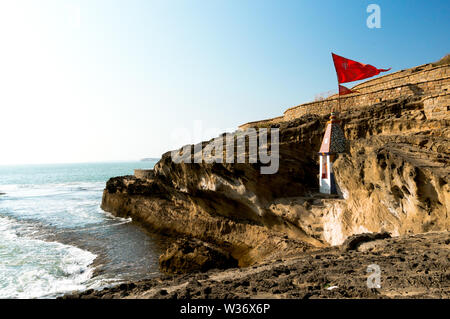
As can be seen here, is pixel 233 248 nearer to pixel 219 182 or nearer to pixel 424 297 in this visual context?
pixel 219 182

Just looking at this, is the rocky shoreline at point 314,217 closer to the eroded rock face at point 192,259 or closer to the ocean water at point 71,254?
the eroded rock face at point 192,259

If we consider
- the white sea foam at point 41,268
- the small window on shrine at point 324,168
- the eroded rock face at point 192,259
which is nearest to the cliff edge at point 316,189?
the eroded rock face at point 192,259

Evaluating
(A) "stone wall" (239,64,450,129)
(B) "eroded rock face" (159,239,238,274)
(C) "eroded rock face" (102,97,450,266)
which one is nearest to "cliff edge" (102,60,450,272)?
(C) "eroded rock face" (102,97,450,266)

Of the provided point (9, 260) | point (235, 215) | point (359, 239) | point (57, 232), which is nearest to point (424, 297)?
point (359, 239)

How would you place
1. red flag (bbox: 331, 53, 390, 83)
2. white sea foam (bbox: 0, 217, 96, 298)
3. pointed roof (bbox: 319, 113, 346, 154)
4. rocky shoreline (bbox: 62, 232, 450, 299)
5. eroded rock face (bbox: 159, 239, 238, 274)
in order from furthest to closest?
1. red flag (bbox: 331, 53, 390, 83)
2. pointed roof (bbox: 319, 113, 346, 154)
3. eroded rock face (bbox: 159, 239, 238, 274)
4. white sea foam (bbox: 0, 217, 96, 298)
5. rocky shoreline (bbox: 62, 232, 450, 299)

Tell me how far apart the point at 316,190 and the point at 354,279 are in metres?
8.05

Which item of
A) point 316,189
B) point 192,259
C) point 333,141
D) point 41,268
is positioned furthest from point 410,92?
point 41,268

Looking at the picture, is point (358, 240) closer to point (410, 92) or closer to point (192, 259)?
point (192, 259)

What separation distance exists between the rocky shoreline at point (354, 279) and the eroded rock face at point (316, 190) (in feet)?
4.65

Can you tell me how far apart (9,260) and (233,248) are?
1152 cm

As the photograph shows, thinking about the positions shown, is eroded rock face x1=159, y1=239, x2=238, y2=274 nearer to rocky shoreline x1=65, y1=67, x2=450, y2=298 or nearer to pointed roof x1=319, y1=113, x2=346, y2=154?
rocky shoreline x1=65, y1=67, x2=450, y2=298

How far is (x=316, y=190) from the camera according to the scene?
11.7 metres

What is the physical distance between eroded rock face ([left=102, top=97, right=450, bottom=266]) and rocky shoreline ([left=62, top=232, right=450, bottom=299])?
142 centimetres

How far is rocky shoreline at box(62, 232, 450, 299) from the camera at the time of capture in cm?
350
